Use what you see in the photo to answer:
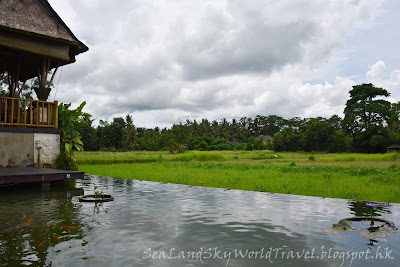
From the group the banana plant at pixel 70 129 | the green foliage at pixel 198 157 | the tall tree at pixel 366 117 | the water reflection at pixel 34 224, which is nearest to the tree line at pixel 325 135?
the tall tree at pixel 366 117

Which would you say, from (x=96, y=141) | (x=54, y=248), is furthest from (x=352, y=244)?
(x=96, y=141)

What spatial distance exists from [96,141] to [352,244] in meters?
47.6

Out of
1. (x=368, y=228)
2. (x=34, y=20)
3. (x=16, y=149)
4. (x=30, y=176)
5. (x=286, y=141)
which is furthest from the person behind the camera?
(x=286, y=141)

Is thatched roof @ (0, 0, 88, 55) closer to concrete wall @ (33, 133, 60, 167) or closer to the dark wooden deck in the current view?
concrete wall @ (33, 133, 60, 167)

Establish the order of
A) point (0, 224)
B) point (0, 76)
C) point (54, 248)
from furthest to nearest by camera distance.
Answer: point (0, 76) < point (0, 224) < point (54, 248)

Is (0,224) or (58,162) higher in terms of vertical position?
(58,162)

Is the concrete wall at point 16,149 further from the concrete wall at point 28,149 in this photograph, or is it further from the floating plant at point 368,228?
the floating plant at point 368,228

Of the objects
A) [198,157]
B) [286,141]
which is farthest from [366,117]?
[198,157]

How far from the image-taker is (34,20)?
9.60 m

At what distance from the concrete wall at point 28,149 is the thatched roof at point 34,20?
3043 mm

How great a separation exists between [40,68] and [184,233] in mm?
8767

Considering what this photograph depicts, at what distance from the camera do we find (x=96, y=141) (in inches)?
1893

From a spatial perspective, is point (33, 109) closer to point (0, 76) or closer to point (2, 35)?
point (2, 35)

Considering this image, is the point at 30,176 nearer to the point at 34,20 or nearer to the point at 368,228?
the point at 34,20
